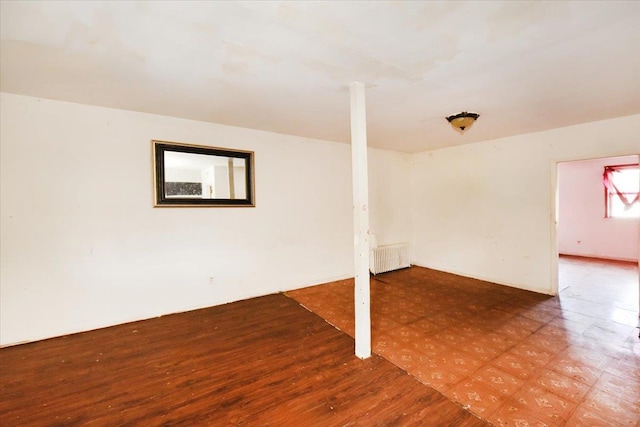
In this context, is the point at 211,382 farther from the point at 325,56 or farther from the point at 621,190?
the point at 621,190

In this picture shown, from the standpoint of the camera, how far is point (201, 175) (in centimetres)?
375

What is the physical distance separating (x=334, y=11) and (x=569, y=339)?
3632 mm

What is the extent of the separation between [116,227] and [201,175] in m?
1.14

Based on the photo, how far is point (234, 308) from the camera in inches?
Answer: 149

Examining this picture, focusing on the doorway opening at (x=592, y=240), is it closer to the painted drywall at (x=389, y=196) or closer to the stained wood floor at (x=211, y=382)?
the painted drywall at (x=389, y=196)

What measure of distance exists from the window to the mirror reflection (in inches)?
325

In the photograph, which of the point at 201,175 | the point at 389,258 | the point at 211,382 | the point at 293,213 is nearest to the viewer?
the point at 211,382

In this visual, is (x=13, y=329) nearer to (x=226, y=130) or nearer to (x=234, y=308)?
(x=234, y=308)

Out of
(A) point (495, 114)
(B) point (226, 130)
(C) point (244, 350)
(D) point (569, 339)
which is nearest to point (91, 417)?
(C) point (244, 350)

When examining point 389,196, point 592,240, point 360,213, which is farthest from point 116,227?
point 592,240

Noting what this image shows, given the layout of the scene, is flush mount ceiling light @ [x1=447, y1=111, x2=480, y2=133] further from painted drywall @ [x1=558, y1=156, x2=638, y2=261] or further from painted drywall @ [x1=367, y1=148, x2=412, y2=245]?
painted drywall @ [x1=558, y1=156, x2=638, y2=261]

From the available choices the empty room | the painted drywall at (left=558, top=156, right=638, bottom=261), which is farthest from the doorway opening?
the empty room

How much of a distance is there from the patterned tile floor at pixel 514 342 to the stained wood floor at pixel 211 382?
295 mm

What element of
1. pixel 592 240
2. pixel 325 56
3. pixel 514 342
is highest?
pixel 325 56
